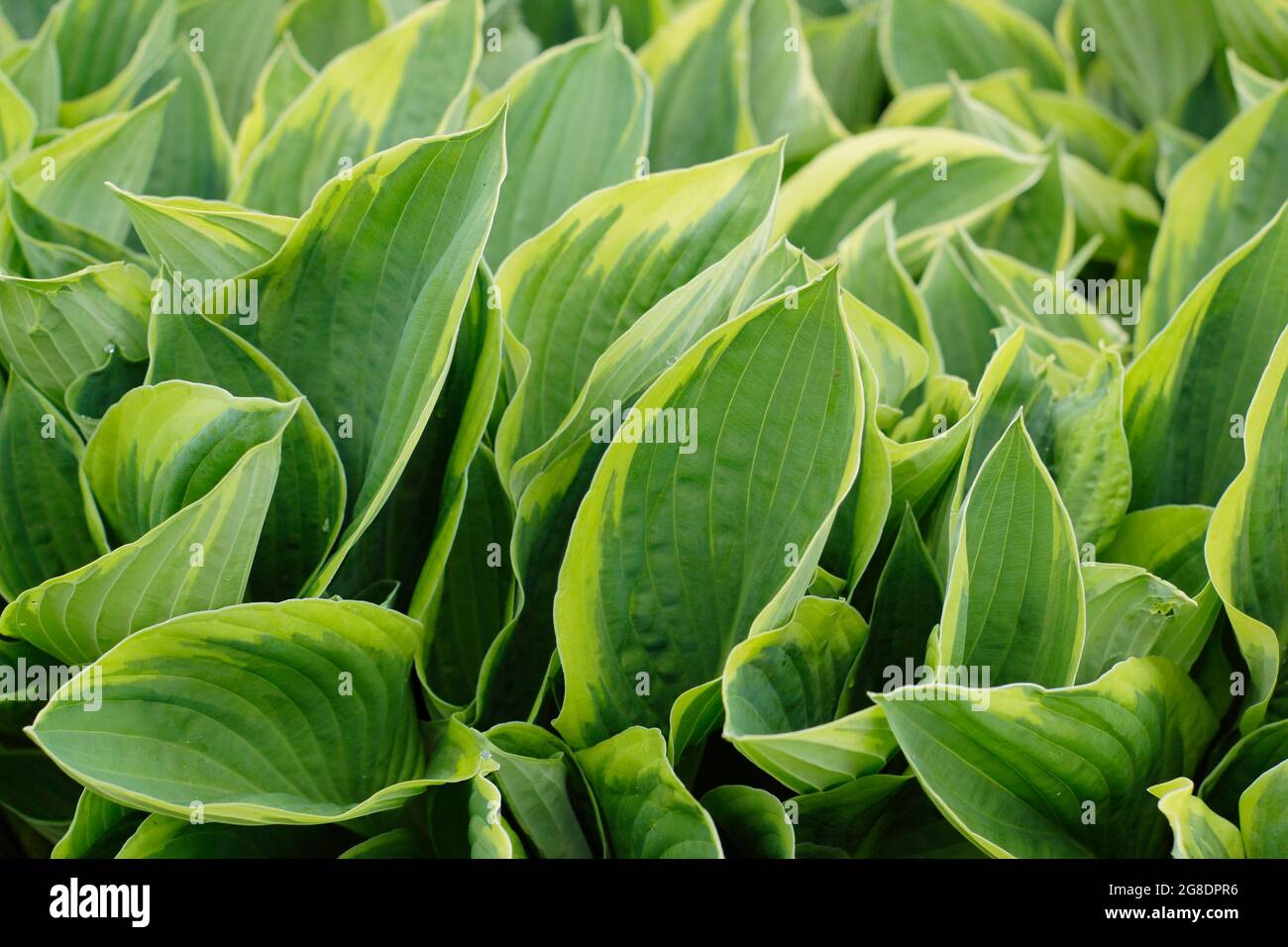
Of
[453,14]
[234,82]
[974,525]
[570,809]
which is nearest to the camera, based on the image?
[974,525]

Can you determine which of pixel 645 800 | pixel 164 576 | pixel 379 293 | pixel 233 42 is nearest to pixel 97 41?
pixel 233 42

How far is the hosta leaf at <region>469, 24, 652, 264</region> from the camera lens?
1125 millimetres

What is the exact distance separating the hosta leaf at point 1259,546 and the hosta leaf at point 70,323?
0.76m

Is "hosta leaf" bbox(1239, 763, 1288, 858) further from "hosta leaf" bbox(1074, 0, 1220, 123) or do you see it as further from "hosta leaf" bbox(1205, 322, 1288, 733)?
"hosta leaf" bbox(1074, 0, 1220, 123)

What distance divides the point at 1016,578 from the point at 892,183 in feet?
1.95

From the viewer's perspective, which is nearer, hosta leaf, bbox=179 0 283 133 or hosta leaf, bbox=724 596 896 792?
hosta leaf, bbox=724 596 896 792

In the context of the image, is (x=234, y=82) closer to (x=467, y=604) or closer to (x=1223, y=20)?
(x=467, y=604)

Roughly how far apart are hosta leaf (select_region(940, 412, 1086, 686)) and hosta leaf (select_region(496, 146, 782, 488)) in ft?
0.89

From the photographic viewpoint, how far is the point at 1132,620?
83 centimetres

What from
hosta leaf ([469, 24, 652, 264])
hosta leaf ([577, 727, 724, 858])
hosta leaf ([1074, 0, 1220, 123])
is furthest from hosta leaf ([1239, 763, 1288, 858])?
hosta leaf ([1074, 0, 1220, 123])

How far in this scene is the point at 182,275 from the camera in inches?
35.0

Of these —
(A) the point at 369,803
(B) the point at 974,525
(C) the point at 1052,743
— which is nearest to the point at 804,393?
(B) the point at 974,525

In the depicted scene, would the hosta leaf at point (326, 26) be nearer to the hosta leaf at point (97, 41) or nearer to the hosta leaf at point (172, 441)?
the hosta leaf at point (97, 41)
